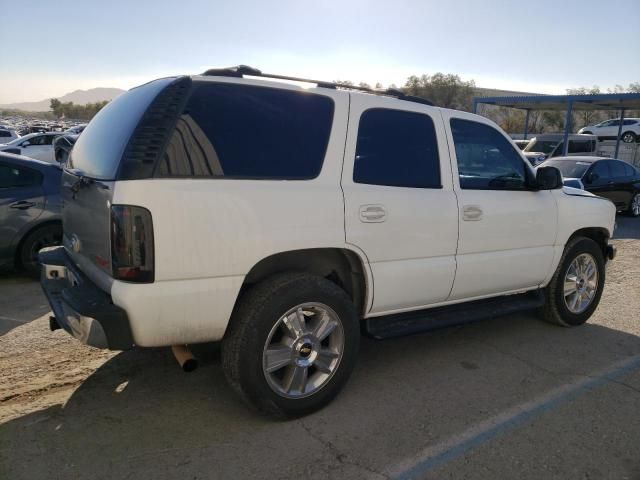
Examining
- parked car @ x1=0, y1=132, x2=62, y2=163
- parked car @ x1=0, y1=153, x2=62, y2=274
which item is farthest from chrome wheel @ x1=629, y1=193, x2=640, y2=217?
parked car @ x1=0, y1=132, x2=62, y2=163

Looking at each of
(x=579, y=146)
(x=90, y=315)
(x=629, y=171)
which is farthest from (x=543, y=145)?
(x=90, y=315)

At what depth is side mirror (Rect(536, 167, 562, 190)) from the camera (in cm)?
434

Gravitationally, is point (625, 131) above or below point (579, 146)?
above

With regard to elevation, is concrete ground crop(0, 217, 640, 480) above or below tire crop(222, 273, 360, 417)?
below

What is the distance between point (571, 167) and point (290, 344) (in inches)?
460

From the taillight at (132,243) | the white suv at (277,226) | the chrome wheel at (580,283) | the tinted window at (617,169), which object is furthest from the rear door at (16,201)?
the tinted window at (617,169)

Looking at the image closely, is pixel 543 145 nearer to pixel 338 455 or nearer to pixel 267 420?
pixel 267 420

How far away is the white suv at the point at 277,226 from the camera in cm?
272

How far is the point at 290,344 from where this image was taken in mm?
3164

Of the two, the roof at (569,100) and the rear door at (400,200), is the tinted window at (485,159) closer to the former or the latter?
the rear door at (400,200)

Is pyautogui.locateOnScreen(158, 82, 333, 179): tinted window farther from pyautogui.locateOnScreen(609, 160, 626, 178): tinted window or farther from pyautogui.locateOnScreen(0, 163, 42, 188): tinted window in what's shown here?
pyautogui.locateOnScreen(609, 160, 626, 178): tinted window

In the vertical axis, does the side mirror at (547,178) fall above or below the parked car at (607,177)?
above

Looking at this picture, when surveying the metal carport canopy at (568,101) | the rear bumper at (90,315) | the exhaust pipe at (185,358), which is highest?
the metal carport canopy at (568,101)

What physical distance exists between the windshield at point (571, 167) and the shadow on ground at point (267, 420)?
8.93 m
